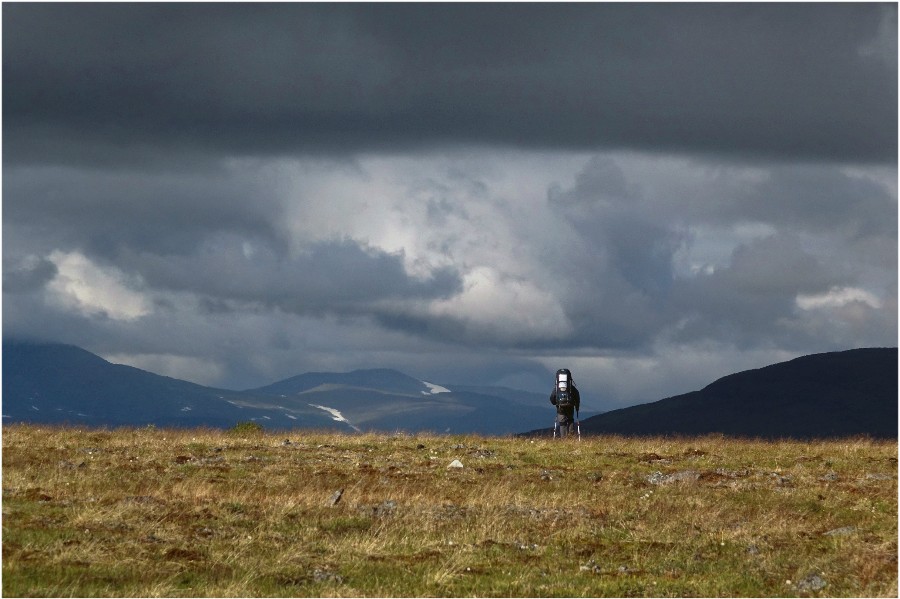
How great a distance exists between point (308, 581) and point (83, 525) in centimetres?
593

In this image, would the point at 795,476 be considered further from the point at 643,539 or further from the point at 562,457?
the point at 643,539

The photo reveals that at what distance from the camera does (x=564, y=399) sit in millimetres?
56562

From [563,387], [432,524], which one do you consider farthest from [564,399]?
[432,524]

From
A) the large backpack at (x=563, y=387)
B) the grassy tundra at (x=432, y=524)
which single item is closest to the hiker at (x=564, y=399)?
the large backpack at (x=563, y=387)

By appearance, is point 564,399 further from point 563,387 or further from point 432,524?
point 432,524

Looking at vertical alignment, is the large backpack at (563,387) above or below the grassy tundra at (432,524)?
above

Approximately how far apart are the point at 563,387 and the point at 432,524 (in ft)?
103

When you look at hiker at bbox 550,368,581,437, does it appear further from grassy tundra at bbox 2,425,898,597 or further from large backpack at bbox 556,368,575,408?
grassy tundra at bbox 2,425,898,597

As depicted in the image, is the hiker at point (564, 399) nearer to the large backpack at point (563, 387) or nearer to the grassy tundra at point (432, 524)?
the large backpack at point (563, 387)

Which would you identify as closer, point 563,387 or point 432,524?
point 432,524

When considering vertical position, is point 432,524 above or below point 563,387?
below

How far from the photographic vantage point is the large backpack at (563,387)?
2213 inches

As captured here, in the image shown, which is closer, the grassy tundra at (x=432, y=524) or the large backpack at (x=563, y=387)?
the grassy tundra at (x=432, y=524)

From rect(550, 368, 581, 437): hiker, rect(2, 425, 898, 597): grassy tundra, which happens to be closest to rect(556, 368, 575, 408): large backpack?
rect(550, 368, 581, 437): hiker
